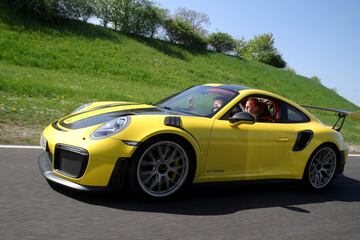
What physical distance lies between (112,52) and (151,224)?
2753 centimetres

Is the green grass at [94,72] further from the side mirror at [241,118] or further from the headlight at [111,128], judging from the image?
the side mirror at [241,118]

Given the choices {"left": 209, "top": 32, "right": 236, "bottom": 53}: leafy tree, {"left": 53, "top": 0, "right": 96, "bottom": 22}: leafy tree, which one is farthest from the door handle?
{"left": 209, "top": 32, "right": 236, "bottom": 53}: leafy tree

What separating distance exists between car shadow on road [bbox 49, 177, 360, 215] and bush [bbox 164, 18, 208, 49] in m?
33.9

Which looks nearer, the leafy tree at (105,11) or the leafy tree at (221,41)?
the leafy tree at (105,11)

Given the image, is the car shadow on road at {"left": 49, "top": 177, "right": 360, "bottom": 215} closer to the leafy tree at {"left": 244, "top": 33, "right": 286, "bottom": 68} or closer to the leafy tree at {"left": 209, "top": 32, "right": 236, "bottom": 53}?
the leafy tree at {"left": 209, "top": 32, "right": 236, "bottom": 53}

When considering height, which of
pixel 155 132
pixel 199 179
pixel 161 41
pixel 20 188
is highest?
pixel 161 41

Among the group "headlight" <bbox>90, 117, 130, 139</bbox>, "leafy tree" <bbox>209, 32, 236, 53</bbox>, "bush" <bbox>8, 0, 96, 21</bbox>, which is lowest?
"headlight" <bbox>90, 117, 130, 139</bbox>

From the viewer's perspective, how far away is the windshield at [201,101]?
5.79 metres

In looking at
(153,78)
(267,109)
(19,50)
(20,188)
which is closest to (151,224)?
(20,188)

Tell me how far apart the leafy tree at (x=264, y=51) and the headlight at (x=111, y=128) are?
55.4 meters

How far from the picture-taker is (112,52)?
31125 millimetres

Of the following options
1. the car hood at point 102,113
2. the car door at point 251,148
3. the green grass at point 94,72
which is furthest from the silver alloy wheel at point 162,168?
the green grass at point 94,72

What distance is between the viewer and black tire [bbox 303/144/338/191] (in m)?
6.54

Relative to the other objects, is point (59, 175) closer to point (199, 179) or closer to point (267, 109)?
point (199, 179)
